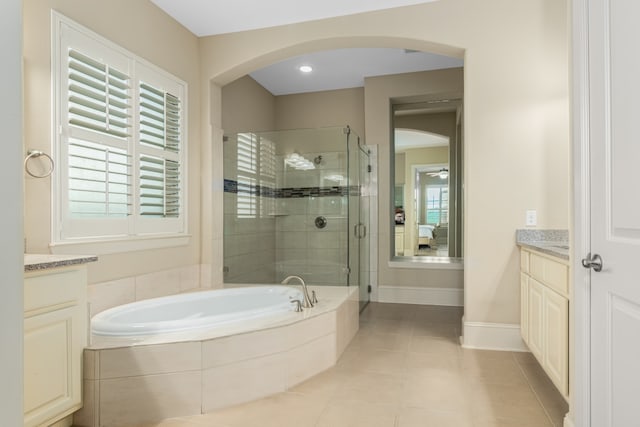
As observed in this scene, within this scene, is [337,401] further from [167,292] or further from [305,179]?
[305,179]

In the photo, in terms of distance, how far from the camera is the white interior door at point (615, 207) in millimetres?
1193

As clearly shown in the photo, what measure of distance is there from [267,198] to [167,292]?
167 cm

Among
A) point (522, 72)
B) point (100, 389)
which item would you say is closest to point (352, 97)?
point (522, 72)

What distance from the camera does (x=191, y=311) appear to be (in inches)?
117

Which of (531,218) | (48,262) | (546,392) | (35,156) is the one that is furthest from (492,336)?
(35,156)

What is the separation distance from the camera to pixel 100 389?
74.6 inches

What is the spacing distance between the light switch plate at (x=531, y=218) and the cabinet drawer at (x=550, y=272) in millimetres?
404

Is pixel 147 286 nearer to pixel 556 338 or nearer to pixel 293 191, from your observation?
pixel 293 191

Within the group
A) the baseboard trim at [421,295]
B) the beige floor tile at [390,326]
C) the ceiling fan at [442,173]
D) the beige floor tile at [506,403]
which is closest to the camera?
the beige floor tile at [506,403]

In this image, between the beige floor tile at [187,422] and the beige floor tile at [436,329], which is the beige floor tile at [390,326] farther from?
the beige floor tile at [187,422]

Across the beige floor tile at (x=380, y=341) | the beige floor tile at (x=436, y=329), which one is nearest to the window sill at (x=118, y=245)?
the beige floor tile at (x=380, y=341)

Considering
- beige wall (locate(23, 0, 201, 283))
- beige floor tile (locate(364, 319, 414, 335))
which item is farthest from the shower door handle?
beige wall (locate(23, 0, 201, 283))

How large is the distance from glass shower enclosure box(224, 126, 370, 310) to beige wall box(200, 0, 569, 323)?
52.4 inches

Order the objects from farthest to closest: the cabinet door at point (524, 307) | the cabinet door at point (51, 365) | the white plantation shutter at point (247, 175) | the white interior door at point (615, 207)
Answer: the white plantation shutter at point (247, 175) → the cabinet door at point (524, 307) → the cabinet door at point (51, 365) → the white interior door at point (615, 207)
